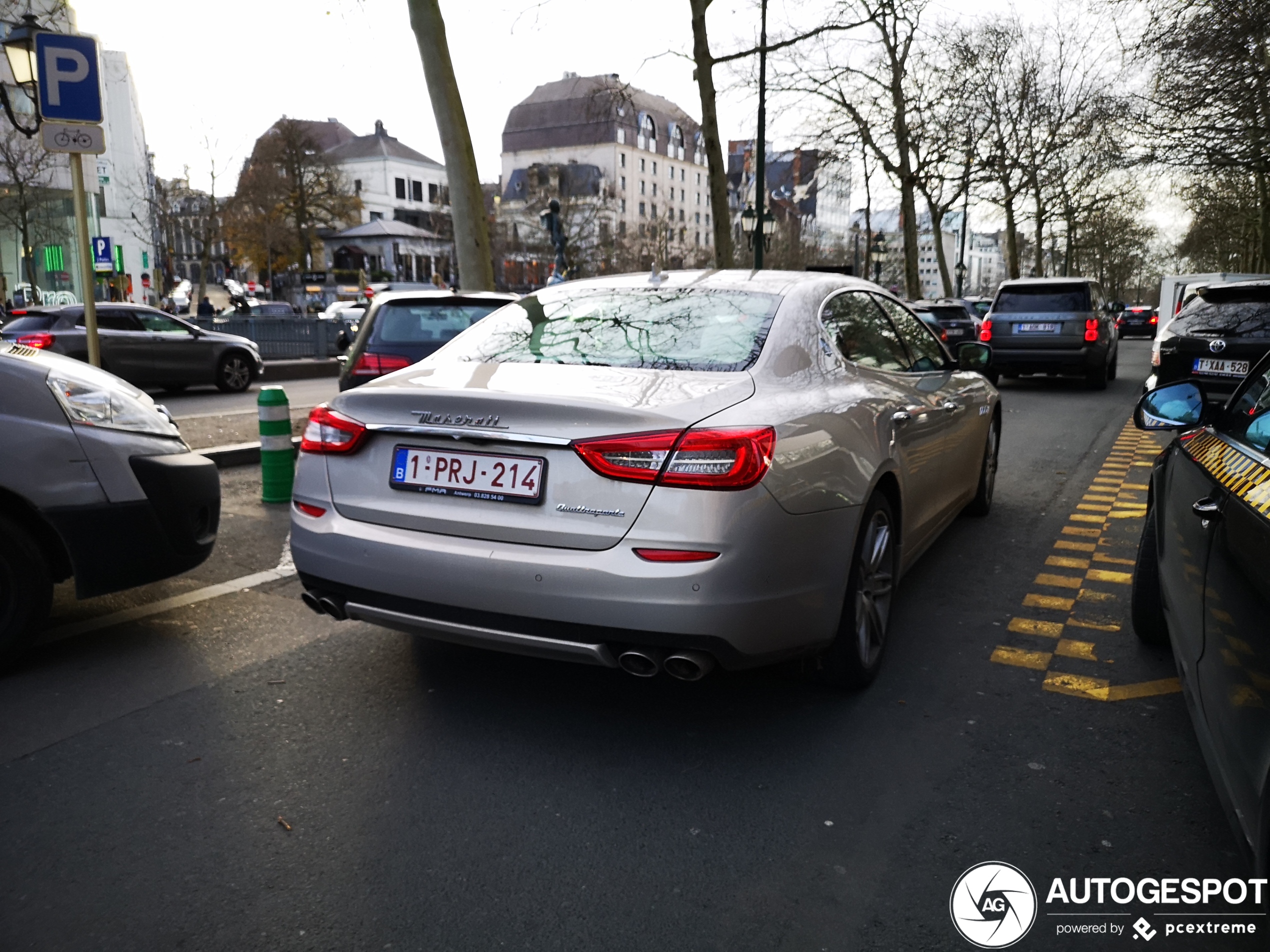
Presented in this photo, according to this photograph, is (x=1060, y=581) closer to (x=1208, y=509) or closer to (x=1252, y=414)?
(x=1252, y=414)

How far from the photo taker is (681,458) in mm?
3016

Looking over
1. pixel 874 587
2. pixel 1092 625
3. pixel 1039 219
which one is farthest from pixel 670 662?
pixel 1039 219

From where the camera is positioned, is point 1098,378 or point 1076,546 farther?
point 1098,378

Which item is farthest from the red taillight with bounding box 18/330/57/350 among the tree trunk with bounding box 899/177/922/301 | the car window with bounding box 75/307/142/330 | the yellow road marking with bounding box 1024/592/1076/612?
the tree trunk with bounding box 899/177/922/301

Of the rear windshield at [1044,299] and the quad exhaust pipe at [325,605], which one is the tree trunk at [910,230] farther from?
the quad exhaust pipe at [325,605]

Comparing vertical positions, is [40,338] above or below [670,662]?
above

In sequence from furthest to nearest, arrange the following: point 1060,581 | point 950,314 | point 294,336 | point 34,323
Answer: point 950,314 → point 294,336 → point 34,323 → point 1060,581

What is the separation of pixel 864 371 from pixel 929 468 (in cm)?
78

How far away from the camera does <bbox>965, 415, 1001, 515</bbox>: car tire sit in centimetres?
668

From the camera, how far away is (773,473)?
10.2 ft

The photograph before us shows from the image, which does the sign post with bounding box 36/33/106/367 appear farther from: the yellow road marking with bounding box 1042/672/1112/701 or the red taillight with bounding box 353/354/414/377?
the yellow road marking with bounding box 1042/672/1112/701

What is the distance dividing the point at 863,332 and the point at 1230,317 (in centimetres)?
691

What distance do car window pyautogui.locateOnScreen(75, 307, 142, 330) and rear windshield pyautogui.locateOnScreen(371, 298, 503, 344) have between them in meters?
9.05

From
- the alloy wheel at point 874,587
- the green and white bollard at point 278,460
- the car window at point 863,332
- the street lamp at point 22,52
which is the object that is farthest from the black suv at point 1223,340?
the street lamp at point 22,52
